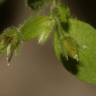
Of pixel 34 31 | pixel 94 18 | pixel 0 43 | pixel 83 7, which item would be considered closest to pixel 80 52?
pixel 34 31

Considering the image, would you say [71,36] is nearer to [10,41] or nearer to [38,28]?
[38,28]

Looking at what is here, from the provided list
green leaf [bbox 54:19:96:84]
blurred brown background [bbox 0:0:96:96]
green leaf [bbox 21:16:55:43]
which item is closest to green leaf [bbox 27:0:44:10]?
green leaf [bbox 21:16:55:43]

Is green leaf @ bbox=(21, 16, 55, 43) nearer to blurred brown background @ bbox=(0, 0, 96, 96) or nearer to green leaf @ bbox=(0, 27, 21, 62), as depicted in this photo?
green leaf @ bbox=(0, 27, 21, 62)

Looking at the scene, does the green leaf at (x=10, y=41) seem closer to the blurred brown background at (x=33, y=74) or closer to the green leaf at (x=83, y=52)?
the green leaf at (x=83, y=52)

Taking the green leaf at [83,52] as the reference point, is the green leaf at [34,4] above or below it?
above

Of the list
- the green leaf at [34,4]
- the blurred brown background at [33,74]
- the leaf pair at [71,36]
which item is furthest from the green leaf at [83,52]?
the blurred brown background at [33,74]

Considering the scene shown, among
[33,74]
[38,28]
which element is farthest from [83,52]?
[33,74]
